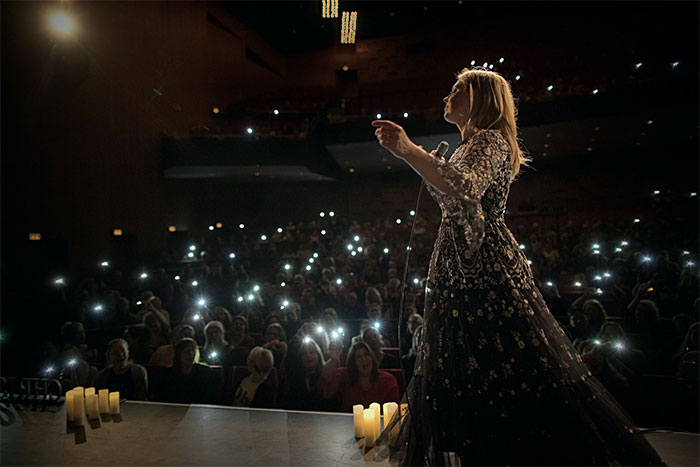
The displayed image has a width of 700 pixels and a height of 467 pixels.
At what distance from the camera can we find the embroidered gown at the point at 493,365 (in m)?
1.32

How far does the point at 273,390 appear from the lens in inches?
125

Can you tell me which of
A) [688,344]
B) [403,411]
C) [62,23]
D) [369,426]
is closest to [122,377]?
[369,426]

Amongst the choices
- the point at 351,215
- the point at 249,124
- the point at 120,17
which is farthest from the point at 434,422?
the point at 351,215

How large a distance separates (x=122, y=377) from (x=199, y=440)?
1.22 metres

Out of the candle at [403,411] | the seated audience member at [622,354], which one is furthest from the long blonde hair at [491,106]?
the seated audience member at [622,354]

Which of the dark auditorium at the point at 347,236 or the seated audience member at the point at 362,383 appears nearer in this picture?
the dark auditorium at the point at 347,236

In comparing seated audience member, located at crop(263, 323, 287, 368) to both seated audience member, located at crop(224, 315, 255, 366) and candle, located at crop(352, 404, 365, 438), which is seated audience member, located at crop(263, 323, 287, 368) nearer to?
seated audience member, located at crop(224, 315, 255, 366)

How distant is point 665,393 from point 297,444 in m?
1.97

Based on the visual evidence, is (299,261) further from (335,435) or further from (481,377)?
(481,377)

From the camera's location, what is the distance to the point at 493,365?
4.52ft

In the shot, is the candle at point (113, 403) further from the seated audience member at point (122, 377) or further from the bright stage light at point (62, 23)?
the bright stage light at point (62, 23)

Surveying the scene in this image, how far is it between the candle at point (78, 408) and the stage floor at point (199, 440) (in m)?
0.07

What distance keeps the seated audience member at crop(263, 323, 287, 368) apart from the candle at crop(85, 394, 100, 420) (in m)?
1.28

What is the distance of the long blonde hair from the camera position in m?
1.48
